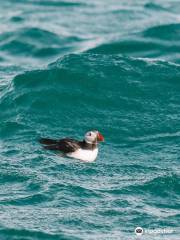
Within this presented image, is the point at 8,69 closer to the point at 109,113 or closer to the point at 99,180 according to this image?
the point at 109,113

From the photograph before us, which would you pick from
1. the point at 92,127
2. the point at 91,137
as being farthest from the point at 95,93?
the point at 91,137

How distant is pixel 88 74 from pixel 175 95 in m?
2.80

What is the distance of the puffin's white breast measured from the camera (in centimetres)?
1698

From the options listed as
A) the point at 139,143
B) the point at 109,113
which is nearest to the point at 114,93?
the point at 109,113

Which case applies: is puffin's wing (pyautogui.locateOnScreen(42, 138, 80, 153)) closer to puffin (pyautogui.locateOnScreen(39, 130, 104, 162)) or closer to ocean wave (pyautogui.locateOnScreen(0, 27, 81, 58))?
puffin (pyautogui.locateOnScreen(39, 130, 104, 162))

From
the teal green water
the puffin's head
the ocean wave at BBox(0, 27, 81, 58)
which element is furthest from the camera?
the ocean wave at BBox(0, 27, 81, 58)

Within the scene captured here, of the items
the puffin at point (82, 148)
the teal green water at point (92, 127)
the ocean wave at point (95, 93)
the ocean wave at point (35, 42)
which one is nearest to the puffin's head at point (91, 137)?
the puffin at point (82, 148)

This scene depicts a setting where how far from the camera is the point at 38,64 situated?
28.4 m

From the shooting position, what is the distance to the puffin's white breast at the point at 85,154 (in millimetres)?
16984

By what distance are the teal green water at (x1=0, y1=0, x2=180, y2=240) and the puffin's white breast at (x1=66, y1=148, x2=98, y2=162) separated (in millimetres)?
254

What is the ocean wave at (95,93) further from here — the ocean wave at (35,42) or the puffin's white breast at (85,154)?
the ocean wave at (35,42)

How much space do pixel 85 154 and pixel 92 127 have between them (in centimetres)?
332

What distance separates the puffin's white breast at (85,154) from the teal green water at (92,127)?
0.25 metres

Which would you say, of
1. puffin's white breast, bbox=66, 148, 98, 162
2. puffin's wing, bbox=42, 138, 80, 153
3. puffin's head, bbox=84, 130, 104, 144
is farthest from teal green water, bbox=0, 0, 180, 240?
puffin's head, bbox=84, 130, 104, 144
